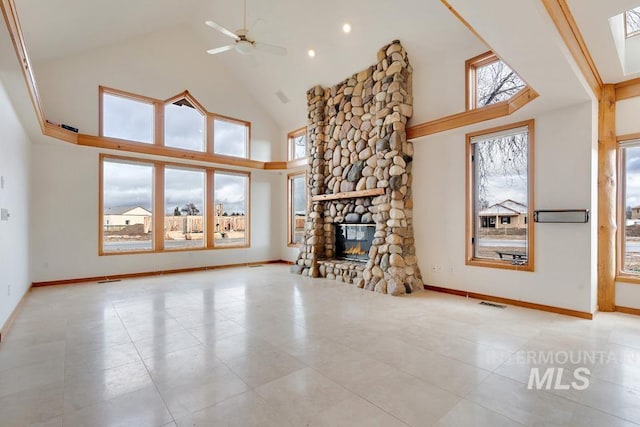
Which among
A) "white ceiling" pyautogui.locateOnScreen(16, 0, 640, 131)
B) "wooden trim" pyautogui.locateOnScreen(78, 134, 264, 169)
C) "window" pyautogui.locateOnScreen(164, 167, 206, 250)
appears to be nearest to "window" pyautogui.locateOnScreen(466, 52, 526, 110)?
"white ceiling" pyautogui.locateOnScreen(16, 0, 640, 131)

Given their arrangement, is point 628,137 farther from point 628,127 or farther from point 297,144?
point 297,144

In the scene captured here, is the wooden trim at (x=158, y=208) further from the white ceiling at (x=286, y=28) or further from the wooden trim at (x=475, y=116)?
the wooden trim at (x=475, y=116)

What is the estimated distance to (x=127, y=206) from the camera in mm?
7008

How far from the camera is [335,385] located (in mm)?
2408

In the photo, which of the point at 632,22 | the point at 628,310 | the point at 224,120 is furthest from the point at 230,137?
the point at 628,310

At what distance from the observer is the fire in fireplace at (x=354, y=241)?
653 cm

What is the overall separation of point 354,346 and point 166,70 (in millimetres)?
7360

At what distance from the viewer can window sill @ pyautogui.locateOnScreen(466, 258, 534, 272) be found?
4.56 m

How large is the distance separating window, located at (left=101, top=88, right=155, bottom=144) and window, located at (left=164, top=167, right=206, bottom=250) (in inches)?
37.7

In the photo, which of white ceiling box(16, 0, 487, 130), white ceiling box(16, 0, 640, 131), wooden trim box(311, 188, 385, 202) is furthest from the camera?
wooden trim box(311, 188, 385, 202)

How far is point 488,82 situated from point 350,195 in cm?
297

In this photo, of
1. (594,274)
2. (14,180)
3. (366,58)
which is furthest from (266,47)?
(594,274)

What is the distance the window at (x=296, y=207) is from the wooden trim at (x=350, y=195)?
5.12 ft

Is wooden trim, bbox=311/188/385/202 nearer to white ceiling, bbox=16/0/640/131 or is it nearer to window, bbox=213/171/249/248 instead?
white ceiling, bbox=16/0/640/131
